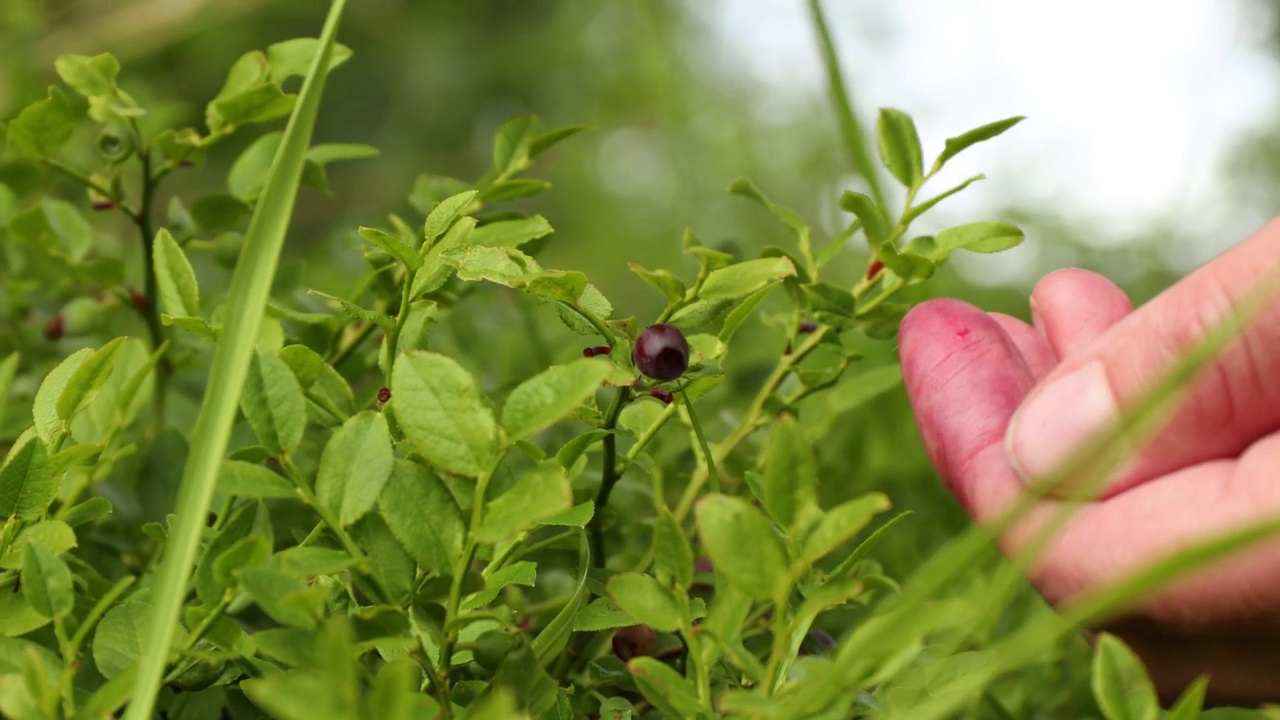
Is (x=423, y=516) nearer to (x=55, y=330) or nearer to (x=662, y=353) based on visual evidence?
(x=662, y=353)

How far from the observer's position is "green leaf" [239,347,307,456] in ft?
0.96

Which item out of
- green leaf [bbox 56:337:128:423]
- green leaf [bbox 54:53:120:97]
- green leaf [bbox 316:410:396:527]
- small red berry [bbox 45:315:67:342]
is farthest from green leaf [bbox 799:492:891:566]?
small red berry [bbox 45:315:67:342]

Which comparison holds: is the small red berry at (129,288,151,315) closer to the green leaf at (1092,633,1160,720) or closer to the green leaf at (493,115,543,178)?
the green leaf at (493,115,543,178)

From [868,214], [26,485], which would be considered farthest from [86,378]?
[868,214]

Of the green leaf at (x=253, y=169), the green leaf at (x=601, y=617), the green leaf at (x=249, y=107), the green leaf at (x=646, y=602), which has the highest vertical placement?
the green leaf at (x=249, y=107)

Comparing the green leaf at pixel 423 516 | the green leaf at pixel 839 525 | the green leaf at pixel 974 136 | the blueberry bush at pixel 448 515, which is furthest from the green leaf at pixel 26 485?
the green leaf at pixel 974 136

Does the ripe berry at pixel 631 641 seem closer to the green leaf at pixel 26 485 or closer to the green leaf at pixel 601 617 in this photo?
the green leaf at pixel 601 617

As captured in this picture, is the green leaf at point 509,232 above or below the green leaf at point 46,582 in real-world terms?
above

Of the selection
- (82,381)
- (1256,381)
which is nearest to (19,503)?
(82,381)

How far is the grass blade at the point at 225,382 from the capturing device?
238 millimetres

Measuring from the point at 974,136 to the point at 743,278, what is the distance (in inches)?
4.3

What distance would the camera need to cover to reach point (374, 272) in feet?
1.33

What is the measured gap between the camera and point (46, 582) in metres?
0.28

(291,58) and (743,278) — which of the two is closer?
(743,278)
